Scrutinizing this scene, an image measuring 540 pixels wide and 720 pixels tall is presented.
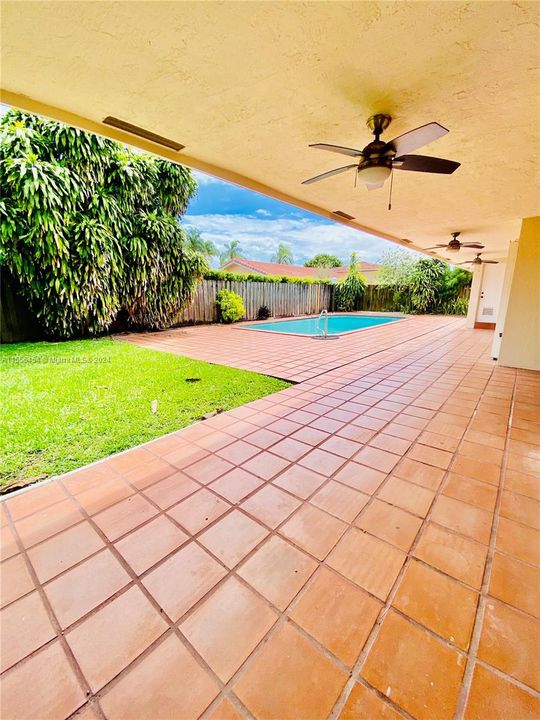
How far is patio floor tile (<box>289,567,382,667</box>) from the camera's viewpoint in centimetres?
100

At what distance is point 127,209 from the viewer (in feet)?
20.3

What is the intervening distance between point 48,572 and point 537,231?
6449mm

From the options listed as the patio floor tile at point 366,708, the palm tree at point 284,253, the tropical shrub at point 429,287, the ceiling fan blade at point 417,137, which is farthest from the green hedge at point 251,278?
the palm tree at point 284,253

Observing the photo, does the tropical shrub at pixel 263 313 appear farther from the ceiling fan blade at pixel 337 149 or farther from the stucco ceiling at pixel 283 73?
the ceiling fan blade at pixel 337 149

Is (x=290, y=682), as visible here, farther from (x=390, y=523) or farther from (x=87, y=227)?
(x=87, y=227)

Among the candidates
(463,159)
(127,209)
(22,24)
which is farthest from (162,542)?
(127,209)

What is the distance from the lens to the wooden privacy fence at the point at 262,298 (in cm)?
902

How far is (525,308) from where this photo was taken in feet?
15.3

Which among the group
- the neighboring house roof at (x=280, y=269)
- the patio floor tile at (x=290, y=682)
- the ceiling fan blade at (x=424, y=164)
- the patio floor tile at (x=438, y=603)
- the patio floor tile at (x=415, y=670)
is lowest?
the patio floor tile at (x=290, y=682)

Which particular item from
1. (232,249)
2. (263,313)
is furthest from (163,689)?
(232,249)

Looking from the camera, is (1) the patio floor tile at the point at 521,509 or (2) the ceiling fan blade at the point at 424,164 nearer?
(1) the patio floor tile at the point at 521,509

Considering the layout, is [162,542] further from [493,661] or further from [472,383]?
[472,383]

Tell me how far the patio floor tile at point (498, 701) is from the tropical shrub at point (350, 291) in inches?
567

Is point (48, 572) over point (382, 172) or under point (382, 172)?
under
